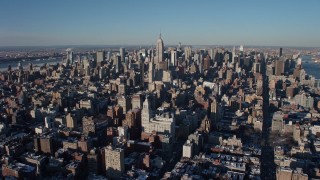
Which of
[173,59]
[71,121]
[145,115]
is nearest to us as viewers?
[145,115]

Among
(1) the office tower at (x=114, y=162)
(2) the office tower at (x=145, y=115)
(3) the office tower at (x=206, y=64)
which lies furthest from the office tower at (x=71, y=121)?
(3) the office tower at (x=206, y=64)

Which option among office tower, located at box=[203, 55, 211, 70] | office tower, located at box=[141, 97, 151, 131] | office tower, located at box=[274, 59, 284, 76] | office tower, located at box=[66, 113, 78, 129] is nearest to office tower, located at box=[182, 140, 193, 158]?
office tower, located at box=[141, 97, 151, 131]

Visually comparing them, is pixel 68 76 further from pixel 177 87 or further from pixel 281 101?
pixel 281 101

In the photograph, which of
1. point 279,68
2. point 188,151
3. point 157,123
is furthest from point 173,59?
point 188,151

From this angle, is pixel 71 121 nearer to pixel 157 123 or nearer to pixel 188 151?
pixel 157 123

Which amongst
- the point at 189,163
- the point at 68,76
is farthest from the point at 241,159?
the point at 68,76

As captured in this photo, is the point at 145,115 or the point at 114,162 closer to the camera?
the point at 114,162

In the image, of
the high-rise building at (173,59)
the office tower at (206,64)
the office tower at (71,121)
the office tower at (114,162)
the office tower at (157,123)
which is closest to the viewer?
the office tower at (114,162)

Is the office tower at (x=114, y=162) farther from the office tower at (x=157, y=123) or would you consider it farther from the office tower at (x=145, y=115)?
the office tower at (x=145, y=115)
